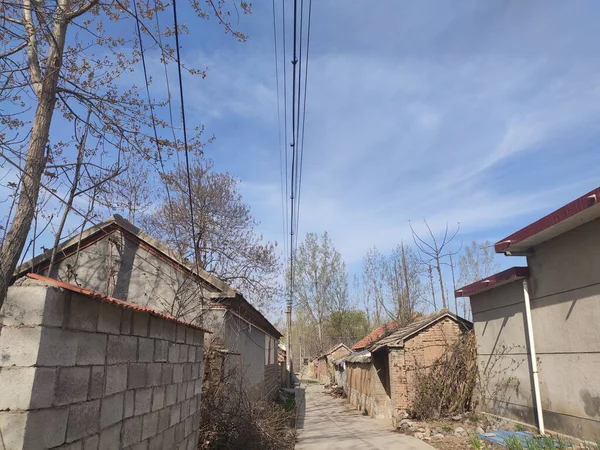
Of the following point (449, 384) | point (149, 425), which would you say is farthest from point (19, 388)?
point (449, 384)

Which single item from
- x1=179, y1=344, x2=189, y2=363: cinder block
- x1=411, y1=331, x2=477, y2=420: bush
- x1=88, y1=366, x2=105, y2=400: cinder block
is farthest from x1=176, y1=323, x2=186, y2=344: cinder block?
x1=411, y1=331, x2=477, y2=420: bush

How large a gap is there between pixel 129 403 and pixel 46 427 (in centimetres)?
135

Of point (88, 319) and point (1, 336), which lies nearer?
point (1, 336)

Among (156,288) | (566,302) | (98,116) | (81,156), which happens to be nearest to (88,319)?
(81,156)

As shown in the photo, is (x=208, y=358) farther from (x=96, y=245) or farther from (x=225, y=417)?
(x=96, y=245)

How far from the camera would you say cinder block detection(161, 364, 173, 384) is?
16.4 feet

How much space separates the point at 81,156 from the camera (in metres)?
7.67

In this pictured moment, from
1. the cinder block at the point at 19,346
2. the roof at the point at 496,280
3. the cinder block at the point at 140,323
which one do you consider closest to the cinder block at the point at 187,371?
the cinder block at the point at 140,323

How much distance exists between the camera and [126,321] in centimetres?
389

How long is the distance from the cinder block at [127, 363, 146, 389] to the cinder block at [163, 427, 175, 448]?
1.01 metres

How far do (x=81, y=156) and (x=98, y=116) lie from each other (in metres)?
1.22

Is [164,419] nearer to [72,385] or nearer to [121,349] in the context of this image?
[121,349]

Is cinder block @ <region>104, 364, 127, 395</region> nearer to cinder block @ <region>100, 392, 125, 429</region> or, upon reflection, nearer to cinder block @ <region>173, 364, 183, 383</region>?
cinder block @ <region>100, 392, 125, 429</region>

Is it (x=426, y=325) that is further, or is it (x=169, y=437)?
(x=426, y=325)
